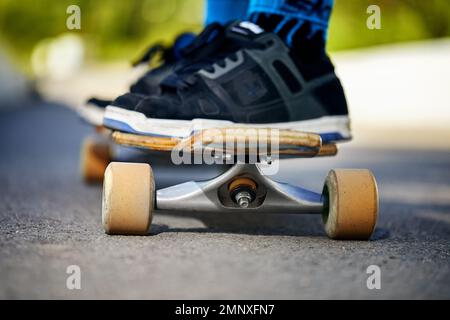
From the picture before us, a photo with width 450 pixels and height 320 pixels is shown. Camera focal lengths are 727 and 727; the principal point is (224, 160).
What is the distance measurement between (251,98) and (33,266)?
69 centimetres

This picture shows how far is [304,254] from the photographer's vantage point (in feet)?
4.81

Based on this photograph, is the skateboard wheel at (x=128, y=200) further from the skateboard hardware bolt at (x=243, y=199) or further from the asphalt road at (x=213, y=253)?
the skateboard hardware bolt at (x=243, y=199)

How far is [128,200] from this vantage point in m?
1.49

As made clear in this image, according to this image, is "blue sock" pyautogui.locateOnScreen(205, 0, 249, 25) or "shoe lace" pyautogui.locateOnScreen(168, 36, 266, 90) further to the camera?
"blue sock" pyautogui.locateOnScreen(205, 0, 249, 25)

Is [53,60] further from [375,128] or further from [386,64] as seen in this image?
[375,128]

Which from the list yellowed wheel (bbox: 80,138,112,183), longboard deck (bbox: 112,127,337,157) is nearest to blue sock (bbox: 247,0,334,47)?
longboard deck (bbox: 112,127,337,157)

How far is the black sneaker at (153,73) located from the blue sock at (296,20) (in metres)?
0.24

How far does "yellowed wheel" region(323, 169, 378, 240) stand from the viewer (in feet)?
5.06

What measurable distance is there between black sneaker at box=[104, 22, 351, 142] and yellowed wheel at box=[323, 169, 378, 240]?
213 millimetres

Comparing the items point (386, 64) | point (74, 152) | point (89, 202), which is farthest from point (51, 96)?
point (89, 202)

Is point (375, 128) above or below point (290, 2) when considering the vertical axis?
below

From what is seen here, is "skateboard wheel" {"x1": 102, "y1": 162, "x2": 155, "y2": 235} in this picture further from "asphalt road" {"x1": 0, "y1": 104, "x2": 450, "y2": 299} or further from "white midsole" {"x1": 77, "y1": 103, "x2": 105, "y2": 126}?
"white midsole" {"x1": 77, "y1": 103, "x2": 105, "y2": 126}

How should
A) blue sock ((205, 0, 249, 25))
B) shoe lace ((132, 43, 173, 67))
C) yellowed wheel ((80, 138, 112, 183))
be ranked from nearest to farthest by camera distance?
shoe lace ((132, 43, 173, 67))
blue sock ((205, 0, 249, 25))
yellowed wheel ((80, 138, 112, 183))

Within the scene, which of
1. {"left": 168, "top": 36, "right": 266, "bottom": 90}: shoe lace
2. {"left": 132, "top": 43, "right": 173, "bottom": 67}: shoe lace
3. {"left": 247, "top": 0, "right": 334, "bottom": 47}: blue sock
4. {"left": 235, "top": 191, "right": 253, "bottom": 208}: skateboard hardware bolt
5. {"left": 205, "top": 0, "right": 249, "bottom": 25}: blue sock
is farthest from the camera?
{"left": 205, "top": 0, "right": 249, "bottom": 25}: blue sock
